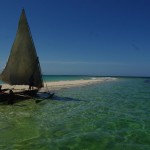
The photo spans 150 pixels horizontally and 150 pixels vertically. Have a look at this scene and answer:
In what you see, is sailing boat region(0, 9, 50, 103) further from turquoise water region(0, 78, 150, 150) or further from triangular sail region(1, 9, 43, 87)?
turquoise water region(0, 78, 150, 150)

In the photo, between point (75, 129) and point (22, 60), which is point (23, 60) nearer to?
point (22, 60)

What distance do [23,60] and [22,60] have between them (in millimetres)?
114

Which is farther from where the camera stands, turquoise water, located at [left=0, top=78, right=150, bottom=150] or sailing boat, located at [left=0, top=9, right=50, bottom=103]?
sailing boat, located at [left=0, top=9, right=50, bottom=103]

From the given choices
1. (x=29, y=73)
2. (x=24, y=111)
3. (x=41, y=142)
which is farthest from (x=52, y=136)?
(x=29, y=73)

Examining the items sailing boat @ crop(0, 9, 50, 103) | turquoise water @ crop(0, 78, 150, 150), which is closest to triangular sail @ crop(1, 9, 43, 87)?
sailing boat @ crop(0, 9, 50, 103)

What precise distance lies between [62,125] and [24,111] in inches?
253

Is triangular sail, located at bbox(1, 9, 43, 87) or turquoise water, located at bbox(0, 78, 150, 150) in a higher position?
triangular sail, located at bbox(1, 9, 43, 87)

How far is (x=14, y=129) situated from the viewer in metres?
15.7

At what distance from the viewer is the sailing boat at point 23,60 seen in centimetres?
3108

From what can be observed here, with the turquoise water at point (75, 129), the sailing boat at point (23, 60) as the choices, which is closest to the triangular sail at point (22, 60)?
the sailing boat at point (23, 60)

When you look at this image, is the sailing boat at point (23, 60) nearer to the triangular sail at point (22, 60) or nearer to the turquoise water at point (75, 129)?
the triangular sail at point (22, 60)

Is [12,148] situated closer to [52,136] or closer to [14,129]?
[52,136]

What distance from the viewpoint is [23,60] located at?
31266 mm

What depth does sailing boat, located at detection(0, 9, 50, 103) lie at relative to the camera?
31.1 metres
